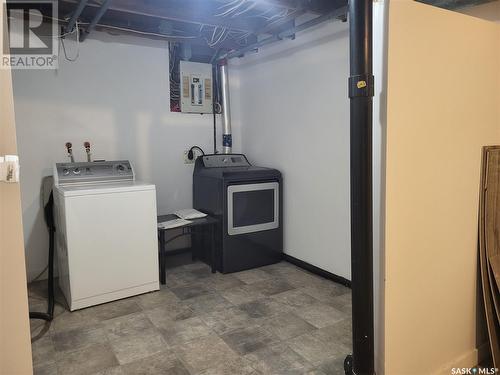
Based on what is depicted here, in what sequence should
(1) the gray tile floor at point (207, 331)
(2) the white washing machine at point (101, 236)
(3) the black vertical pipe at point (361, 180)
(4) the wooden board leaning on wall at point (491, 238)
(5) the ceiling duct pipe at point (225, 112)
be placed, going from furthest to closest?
(5) the ceiling duct pipe at point (225, 112) < (2) the white washing machine at point (101, 236) < (1) the gray tile floor at point (207, 331) < (4) the wooden board leaning on wall at point (491, 238) < (3) the black vertical pipe at point (361, 180)

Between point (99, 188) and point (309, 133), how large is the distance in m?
→ 1.81

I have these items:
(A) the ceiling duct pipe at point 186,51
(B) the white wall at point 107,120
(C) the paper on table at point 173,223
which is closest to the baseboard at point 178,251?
(B) the white wall at point 107,120

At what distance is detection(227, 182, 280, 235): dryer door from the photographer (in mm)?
3314

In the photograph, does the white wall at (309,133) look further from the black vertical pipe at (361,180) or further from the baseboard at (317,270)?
the black vertical pipe at (361,180)

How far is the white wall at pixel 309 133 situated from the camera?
2943mm

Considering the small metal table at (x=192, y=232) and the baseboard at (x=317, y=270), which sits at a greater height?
the small metal table at (x=192, y=232)

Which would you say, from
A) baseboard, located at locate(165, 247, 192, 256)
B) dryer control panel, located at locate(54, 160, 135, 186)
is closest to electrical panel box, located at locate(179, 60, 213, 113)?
dryer control panel, located at locate(54, 160, 135, 186)

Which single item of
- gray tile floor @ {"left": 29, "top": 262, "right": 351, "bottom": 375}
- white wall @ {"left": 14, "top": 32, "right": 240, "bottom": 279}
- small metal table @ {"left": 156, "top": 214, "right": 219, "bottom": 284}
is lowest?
gray tile floor @ {"left": 29, "top": 262, "right": 351, "bottom": 375}

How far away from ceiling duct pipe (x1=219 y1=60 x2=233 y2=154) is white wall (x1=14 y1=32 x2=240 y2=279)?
→ 6.4 inches

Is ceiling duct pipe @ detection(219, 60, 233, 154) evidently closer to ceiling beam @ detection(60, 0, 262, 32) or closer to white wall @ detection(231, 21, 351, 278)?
white wall @ detection(231, 21, 351, 278)

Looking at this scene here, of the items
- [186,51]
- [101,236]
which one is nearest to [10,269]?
[101,236]

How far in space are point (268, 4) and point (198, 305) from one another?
2.26 m

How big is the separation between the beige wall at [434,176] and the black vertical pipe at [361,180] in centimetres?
9

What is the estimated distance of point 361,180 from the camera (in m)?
1.45
